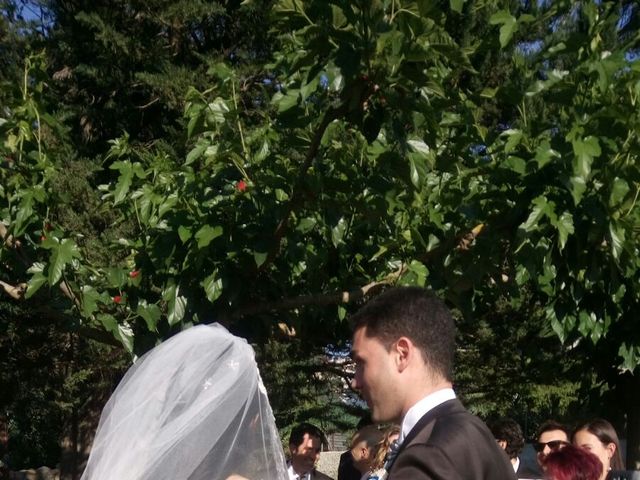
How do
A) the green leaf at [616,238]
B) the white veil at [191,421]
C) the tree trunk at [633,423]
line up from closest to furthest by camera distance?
1. the white veil at [191,421]
2. the green leaf at [616,238]
3. the tree trunk at [633,423]

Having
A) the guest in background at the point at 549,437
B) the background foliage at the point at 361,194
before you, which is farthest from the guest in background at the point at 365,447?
the guest in background at the point at 549,437

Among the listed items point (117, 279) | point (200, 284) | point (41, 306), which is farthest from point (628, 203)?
point (41, 306)

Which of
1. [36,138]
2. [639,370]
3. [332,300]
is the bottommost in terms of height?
[639,370]

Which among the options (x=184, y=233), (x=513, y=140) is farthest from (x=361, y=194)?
(x=184, y=233)

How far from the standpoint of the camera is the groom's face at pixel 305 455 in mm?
6875

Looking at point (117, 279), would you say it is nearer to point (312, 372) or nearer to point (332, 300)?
point (332, 300)

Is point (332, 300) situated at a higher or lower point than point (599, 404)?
higher

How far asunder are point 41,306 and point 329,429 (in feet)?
38.3

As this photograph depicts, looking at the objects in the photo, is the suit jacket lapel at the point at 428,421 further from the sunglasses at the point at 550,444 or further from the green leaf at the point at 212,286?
the sunglasses at the point at 550,444

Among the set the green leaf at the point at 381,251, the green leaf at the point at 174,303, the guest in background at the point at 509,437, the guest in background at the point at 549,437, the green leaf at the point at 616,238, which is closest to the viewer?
the green leaf at the point at 616,238

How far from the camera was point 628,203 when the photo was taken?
4.49m

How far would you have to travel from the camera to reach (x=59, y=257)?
473 cm

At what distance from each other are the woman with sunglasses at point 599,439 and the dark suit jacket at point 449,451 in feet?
11.6

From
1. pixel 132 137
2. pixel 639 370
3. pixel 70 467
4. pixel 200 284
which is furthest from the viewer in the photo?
pixel 70 467
